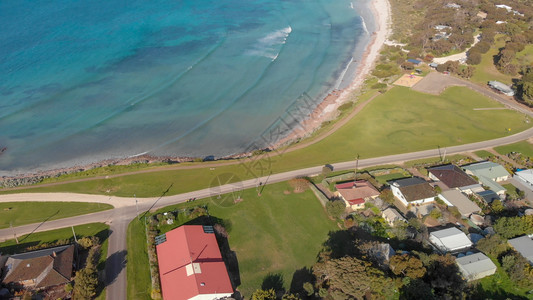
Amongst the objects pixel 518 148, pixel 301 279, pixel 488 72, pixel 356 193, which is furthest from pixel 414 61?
pixel 301 279

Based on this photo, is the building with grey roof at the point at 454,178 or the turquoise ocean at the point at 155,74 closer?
the building with grey roof at the point at 454,178

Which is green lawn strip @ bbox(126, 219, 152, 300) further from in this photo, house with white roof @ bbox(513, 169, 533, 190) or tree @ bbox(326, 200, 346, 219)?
house with white roof @ bbox(513, 169, 533, 190)

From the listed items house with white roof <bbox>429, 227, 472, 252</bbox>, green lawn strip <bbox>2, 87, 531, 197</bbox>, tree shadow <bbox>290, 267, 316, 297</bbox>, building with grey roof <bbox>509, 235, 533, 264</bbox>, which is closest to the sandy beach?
green lawn strip <bbox>2, 87, 531, 197</bbox>

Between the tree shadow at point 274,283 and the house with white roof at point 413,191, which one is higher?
the house with white roof at point 413,191

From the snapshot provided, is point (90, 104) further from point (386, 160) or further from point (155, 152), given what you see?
point (386, 160)

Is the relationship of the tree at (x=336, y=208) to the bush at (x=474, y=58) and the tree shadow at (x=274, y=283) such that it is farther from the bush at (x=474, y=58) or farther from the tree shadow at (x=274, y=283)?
the bush at (x=474, y=58)

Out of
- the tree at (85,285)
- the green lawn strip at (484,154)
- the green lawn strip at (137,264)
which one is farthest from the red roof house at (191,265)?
the green lawn strip at (484,154)

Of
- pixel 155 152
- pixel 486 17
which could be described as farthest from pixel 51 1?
pixel 486 17

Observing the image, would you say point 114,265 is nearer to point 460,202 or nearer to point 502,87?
point 460,202
